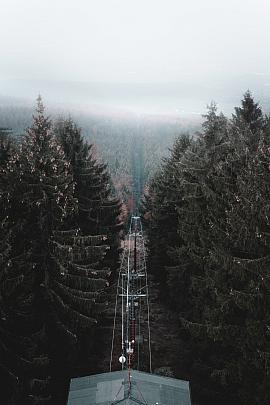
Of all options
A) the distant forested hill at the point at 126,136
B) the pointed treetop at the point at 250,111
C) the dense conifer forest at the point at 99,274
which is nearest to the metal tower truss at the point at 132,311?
the dense conifer forest at the point at 99,274

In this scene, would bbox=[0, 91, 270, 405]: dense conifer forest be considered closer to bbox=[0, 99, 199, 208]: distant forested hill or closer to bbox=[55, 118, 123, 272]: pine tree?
bbox=[55, 118, 123, 272]: pine tree

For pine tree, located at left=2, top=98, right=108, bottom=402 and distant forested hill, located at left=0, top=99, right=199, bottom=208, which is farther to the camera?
distant forested hill, located at left=0, top=99, right=199, bottom=208

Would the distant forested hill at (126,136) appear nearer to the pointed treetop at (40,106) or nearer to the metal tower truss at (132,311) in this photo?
the metal tower truss at (132,311)

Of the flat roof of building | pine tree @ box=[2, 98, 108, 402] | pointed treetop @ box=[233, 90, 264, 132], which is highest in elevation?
pointed treetop @ box=[233, 90, 264, 132]

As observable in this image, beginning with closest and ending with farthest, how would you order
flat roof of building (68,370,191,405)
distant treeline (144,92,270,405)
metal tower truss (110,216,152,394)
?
flat roof of building (68,370,191,405) → metal tower truss (110,216,152,394) → distant treeline (144,92,270,405)

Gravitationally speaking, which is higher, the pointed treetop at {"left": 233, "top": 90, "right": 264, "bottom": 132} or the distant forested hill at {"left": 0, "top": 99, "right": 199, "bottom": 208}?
the pointed treetop at {"left": 233, "top": 90, "right": 264, "bottom": 132}

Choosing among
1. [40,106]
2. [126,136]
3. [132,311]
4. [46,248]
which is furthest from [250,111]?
[126,136]

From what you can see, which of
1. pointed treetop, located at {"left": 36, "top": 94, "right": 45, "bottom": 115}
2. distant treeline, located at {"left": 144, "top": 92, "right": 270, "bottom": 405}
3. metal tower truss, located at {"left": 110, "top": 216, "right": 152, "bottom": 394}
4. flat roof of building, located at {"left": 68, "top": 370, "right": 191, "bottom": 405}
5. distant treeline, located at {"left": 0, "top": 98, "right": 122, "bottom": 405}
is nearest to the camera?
flat roof of building, located at {"left": 68, "top": 370, "right": 191, "bottom": 405}

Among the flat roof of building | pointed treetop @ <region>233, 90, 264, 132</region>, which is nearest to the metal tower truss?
the flat roof of building

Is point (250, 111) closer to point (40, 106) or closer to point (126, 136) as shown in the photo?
point (40, 106)
